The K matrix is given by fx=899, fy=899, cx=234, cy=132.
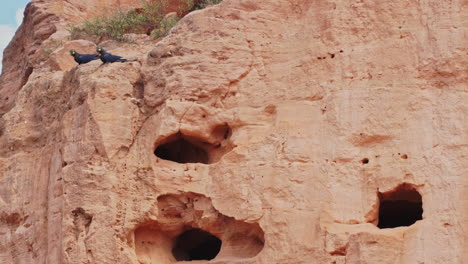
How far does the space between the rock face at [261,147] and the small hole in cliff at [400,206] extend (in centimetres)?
3

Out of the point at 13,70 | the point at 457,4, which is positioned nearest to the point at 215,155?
the point at 457,4

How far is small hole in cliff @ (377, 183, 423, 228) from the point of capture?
8.58 m

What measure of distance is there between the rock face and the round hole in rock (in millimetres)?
18

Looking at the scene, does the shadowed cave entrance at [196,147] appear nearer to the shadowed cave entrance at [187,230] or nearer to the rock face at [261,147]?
the rock face at [261,147]

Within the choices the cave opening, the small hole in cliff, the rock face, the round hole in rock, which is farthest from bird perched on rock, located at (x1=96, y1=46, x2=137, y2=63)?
the small hole in cliff

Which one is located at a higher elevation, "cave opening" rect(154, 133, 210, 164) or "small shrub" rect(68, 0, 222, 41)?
"cave opening" rect(154, 133, 210, 164)

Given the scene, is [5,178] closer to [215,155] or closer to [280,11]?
[215,155]

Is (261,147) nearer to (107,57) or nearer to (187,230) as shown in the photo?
(187,230)

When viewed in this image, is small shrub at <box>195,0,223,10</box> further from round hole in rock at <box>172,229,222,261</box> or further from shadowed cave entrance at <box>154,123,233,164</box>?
round hole in rock at <box>172,229,222,261</box>

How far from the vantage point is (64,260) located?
9.48m

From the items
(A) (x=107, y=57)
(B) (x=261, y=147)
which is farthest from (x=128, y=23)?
(B) (x=261, y=147)

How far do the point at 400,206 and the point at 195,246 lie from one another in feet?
8.15

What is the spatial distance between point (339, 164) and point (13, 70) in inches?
312

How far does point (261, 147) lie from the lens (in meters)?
9.14
